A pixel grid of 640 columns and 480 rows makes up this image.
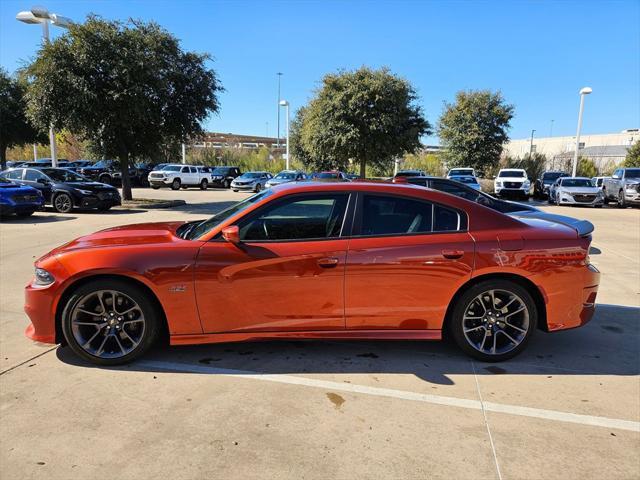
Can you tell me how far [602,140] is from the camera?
58.8m

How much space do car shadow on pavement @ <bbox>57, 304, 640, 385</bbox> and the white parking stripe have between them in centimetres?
2

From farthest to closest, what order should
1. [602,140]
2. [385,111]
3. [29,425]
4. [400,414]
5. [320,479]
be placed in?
[602,140]
[385,111]
[400,414]
[29,425]
[320,479]

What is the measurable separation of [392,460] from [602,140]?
68186 mm

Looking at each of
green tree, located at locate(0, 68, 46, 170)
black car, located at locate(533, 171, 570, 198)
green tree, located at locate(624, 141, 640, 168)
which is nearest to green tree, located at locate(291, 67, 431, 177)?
black car, located at locate(533, 171, 570, 198)

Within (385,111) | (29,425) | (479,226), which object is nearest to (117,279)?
(29,425)

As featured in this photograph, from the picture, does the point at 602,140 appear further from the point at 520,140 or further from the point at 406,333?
the point at 406,333

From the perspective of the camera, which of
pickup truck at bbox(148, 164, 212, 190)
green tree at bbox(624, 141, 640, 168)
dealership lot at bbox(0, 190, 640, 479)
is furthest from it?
green tree at bbox(624, 141, 640, 168)

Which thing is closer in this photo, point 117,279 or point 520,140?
point 117,279

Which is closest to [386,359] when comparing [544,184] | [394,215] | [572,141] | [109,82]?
[394,215]

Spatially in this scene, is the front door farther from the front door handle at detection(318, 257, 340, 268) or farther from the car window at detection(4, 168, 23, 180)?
the car window at detection(4, 168, 23, 180)

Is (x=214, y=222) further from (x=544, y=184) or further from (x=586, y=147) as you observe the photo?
(x=586, y=147)

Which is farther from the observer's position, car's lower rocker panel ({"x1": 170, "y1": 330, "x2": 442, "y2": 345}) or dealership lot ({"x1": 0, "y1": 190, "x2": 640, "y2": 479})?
car's lower rocker panel ({"x1": 170, "y1": 330, "x2": 442, "y2": 345})

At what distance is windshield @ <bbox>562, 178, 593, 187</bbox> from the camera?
928 inches

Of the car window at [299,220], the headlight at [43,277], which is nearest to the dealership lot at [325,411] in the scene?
the headlight at [43,277]
